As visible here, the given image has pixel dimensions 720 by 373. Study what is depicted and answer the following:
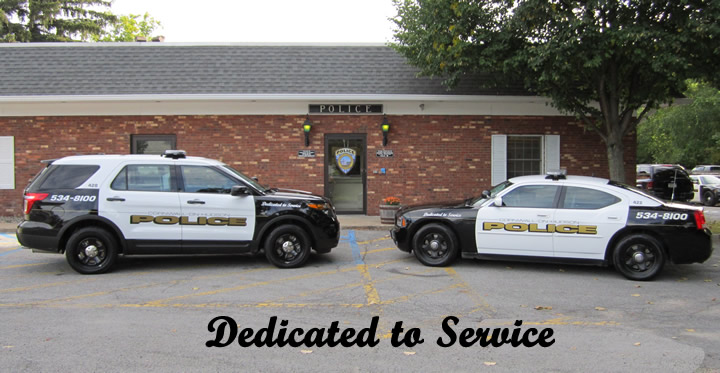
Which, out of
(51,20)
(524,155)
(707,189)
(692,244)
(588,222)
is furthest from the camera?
(51,20)

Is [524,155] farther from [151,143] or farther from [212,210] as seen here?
[151,143]

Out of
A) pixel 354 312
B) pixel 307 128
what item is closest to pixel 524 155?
pixel 307 128

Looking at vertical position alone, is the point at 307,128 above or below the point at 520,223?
above

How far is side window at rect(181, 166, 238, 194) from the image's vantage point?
8.25m

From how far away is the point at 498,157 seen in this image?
14.0 m

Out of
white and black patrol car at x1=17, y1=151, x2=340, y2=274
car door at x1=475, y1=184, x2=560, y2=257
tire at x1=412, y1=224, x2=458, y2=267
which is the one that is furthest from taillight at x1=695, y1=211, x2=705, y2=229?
white and black patrol car at x1=17, y1=151, x2=340, y2=274

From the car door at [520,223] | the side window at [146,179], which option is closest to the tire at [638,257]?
the car door at [520,223]

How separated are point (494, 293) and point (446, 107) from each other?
7772mm

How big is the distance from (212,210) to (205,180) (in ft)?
1.65

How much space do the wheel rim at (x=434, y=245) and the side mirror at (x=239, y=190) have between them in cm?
291

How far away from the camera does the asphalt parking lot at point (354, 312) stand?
468 centimetres

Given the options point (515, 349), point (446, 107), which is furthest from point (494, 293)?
point (446, 107)

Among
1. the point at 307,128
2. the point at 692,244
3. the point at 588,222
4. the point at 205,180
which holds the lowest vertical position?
the point at 692,244

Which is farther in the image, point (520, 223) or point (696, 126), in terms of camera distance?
point (696, 126)
